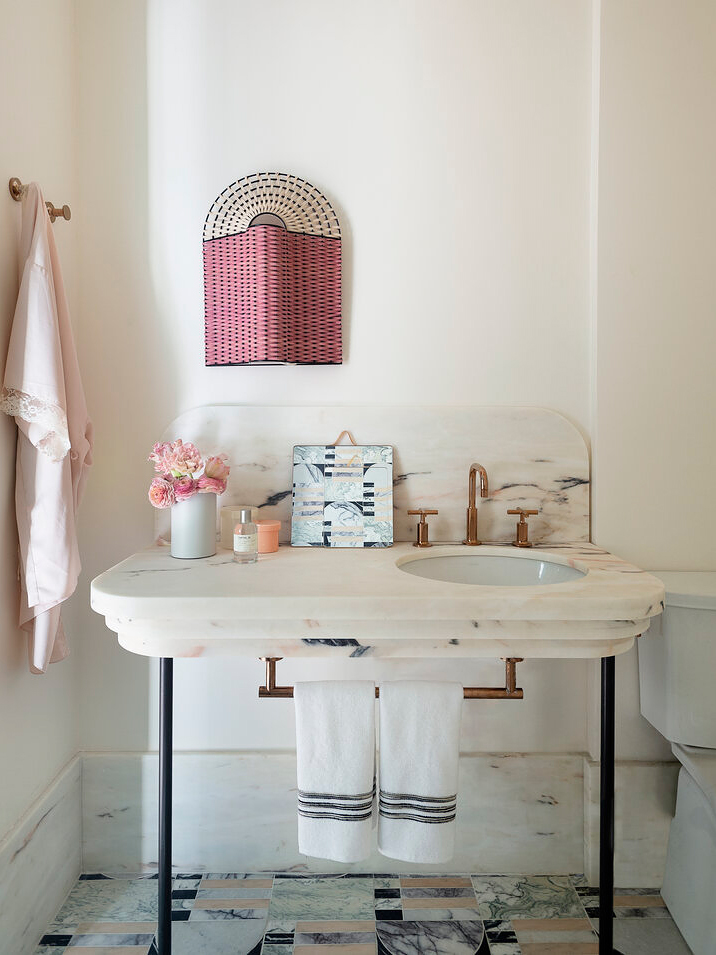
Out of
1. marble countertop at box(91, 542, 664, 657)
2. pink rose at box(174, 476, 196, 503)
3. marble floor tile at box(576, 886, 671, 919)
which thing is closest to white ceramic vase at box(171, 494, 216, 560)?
pink rose at box(174, 476, 196, 503)

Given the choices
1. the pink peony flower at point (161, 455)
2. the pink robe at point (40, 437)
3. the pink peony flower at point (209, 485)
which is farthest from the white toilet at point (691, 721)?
the pink robe at point (40, 437)

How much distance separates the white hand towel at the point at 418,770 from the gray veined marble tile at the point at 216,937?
0.41 m

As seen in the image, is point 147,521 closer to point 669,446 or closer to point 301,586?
point 301,586

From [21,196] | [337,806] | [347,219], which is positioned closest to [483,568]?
[337,806]

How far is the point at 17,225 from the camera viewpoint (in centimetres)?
146

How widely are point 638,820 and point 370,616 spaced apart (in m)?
1.07

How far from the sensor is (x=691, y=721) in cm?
151

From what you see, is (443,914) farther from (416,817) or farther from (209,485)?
(209,485)

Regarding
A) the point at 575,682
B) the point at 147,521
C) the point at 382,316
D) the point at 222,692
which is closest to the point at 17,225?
the point at 147,521

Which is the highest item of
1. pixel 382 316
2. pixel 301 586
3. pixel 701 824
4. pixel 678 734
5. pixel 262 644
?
pixel 382 316

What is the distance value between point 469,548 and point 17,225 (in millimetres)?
1255

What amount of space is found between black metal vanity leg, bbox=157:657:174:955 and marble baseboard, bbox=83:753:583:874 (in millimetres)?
334

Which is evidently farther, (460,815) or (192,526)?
(460,815)

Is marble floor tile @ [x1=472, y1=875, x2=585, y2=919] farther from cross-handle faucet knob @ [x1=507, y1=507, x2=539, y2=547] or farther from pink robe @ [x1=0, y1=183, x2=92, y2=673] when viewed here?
pink robe @ [x1=0, y1=183, x2=92, y2=673]
